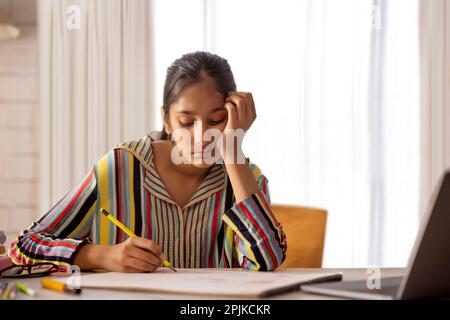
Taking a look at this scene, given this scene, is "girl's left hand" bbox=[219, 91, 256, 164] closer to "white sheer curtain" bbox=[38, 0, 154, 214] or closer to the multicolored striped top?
the multicolored striped top

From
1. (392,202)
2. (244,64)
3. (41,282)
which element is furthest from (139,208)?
(392,202)

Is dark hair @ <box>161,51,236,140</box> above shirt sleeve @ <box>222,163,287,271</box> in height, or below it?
above

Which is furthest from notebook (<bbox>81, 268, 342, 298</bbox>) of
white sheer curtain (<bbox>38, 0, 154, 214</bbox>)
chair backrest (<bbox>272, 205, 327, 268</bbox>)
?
white sheer curtain (<bbox>38, 0, 154, 214</bbox>)

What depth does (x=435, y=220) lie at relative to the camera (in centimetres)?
79

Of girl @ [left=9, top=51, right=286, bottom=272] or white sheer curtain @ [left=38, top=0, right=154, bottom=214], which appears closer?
girl @ [left=9, top=51, right=286, bottom=272]

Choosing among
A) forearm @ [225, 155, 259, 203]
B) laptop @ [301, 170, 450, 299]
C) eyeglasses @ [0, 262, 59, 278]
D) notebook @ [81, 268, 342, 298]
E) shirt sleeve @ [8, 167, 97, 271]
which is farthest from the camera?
forearm @ [225, 155, 259, 203]

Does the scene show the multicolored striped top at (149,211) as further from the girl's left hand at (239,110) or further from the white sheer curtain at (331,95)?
the white sheer curtain at (331,95)

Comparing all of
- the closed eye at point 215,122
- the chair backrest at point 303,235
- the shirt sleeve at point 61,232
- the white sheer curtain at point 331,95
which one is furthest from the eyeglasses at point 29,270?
the white sheer curtain at point 331,95

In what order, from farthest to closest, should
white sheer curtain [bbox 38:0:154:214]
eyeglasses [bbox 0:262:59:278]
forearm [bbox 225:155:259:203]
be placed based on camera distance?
1. white sheer curtain [bbox 38:0:154:214]
2. forearm [bbox 225:155:259:203]
3. eyeglasses [bbox 0:262:59:278]

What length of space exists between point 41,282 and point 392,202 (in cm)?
252

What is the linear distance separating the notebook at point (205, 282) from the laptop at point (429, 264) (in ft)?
0.28

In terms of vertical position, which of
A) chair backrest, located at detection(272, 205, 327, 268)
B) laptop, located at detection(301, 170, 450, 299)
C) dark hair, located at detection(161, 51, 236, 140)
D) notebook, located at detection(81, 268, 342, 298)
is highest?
dark hair, located at detection(161, 51, 236, 140)

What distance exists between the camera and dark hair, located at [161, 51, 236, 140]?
5.09 ft

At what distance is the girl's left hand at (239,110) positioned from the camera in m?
1.48
